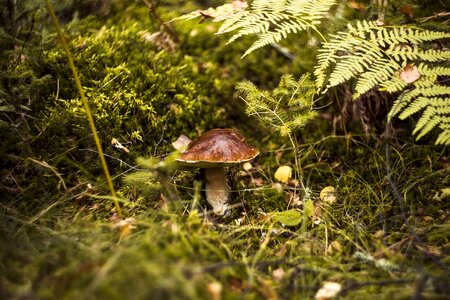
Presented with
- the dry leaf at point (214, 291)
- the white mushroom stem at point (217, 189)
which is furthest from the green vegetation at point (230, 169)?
the white mushroom stem at point (217, 189)

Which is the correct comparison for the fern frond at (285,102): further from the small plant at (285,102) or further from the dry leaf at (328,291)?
the dry leaf at (328,291)

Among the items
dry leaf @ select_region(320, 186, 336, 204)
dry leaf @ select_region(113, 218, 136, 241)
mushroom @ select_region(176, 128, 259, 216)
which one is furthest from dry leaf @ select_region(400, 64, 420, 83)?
dry leaf @ select_region(113, 218, 136, 241)

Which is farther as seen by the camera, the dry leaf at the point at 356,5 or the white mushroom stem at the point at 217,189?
the dry leaf at the point at 356,5

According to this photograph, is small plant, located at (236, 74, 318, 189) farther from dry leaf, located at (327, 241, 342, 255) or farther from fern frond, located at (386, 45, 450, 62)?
dry leaf, located at (327, 241, 342, 255)

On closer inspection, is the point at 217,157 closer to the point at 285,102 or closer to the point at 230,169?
the point at 230,169

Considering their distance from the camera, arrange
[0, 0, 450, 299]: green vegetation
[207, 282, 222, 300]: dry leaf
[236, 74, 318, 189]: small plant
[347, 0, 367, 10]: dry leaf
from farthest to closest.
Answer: [347, 0, 367, 10]: dry leaf → [236, 74, 318, 189]: small plant → [0, 0, 450, 299]: green vegetation → [207, 282, 222, 300]: dry leaf

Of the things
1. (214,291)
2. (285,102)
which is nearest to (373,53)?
(285,102)
